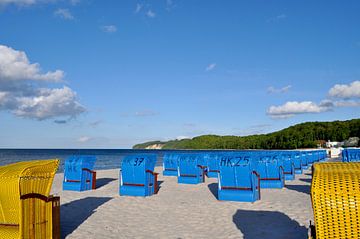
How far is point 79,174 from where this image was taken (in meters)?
12.9

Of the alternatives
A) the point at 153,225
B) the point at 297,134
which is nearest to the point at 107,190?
the point at 153,225

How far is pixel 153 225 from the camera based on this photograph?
726cm

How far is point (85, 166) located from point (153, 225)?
6.68 m

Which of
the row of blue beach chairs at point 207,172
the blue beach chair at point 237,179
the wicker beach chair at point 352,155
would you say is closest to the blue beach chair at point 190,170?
the row of blue beach chairs at point 207,172

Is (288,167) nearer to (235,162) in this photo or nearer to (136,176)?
(235,162)

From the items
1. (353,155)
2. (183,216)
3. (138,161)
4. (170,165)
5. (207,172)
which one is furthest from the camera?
(170,165)

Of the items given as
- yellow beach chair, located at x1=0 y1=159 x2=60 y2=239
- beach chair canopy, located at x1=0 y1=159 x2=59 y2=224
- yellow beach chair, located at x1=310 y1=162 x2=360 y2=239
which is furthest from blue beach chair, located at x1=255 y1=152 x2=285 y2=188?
yellow beach chair, located at x1=310 y1=162 x2=360 y2=239

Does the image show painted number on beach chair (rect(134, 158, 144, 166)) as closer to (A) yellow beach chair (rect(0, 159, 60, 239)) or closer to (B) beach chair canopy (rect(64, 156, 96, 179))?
(B) beach chair canopy (rect(64, 156, 96, 179))

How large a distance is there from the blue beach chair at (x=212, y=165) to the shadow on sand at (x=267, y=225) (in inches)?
377

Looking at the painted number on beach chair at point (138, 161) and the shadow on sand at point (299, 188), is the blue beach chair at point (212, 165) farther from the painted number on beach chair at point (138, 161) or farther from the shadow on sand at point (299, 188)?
the painted number on beach chair at point (138, 161)

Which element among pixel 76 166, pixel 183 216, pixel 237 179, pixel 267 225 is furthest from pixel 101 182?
pixel 267 225

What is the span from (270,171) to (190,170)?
3487 mm

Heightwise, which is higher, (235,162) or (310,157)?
(235,162)

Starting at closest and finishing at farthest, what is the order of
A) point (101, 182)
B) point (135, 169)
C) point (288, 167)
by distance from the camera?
point (135, 169), point (101, 182), point (288, 167)
